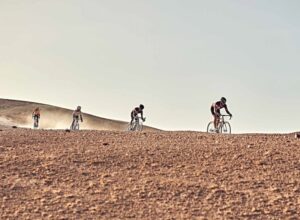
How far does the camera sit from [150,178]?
1515cm

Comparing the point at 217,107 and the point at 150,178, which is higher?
the point at 217,107

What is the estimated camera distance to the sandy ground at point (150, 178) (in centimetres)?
1342

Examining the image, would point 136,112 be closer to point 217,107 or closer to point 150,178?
point 217,107

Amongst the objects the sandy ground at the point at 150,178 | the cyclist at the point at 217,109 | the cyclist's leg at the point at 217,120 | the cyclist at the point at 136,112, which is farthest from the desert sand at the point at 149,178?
the cyclist at the point at 136,112

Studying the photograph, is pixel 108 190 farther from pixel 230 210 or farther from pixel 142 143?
pixel 142 143

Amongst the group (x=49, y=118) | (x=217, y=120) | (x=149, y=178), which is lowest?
(x=149, y=178)

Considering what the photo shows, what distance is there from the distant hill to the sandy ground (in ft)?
198

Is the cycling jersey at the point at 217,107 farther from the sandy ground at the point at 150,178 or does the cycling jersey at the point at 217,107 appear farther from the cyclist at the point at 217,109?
the sandy ground at the point at 150,178

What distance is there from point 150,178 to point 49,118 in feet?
227

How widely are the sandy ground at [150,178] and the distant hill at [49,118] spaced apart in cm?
6047

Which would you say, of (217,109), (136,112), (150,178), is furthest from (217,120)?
(150,178)

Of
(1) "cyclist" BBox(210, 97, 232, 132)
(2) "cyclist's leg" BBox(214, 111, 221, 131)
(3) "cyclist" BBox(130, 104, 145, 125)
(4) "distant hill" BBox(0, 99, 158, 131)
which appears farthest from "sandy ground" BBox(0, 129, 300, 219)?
(4) "distant hill" BBox(0, 99, 158, 131)

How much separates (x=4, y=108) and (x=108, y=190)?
244 ft

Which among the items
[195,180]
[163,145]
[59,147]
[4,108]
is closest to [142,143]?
[163,145]
